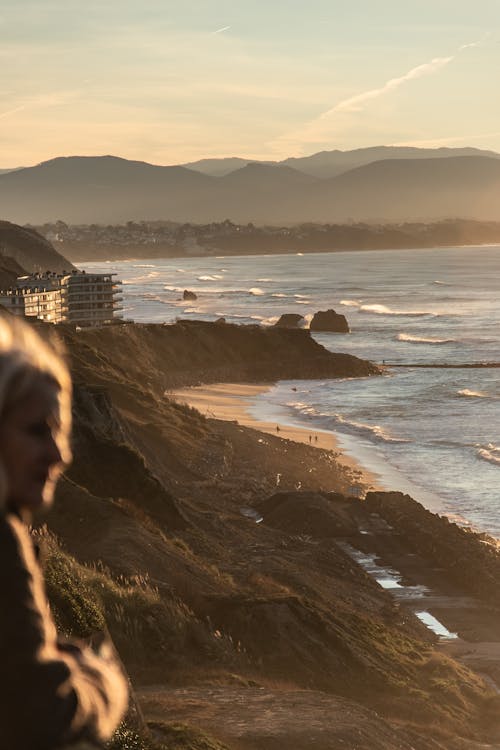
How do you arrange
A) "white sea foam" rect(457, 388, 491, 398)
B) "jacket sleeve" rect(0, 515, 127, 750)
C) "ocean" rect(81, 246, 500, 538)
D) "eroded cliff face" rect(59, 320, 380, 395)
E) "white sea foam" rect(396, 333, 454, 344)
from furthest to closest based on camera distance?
"white sea foam" rect(396, 333, 454, 344) → "eroded cliff face" rect(59, 320, 380, 395) → "white sea foam" rect(457, 388, 491, 398) → "ocean" rect(81, 246, 500, 538) → "jacket sleeve" rect(0, 515, 127, 750)

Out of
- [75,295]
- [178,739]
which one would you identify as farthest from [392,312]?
[178,739]

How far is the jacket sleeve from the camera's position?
1.93 metres

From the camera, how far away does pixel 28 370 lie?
209 cm

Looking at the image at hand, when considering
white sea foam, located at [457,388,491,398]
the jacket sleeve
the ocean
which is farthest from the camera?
white sea foam, located at [457,388,491,398]

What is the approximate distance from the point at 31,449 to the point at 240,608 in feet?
67.2

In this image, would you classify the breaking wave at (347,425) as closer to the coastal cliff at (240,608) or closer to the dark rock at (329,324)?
the coastal cliff at (240,608)

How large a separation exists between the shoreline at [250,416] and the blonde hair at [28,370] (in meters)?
48.1

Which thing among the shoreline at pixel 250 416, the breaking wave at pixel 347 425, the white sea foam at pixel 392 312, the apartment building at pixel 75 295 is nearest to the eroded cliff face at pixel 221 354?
the shoreline at pixel 250 416

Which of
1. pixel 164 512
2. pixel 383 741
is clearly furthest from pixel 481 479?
pixel 383 741

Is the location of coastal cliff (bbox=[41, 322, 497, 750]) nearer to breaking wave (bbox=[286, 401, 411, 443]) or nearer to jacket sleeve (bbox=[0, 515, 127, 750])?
jacket sleeve (bbox=[0, 515, 127, 750])

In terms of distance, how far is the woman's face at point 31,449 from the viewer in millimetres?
2072

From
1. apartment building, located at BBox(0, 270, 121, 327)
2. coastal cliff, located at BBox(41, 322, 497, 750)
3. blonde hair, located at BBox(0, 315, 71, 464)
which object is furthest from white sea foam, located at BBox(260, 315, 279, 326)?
blonde hair, located at BBox(0, 315, 71, 464)

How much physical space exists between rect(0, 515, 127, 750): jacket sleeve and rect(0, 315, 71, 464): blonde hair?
202 mm

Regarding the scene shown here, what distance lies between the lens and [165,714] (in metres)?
15.2
